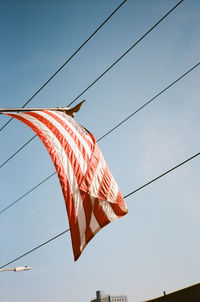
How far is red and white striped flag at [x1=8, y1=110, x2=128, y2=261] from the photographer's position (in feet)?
10.6

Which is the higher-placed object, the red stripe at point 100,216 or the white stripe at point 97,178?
the white stripe at point 97,178

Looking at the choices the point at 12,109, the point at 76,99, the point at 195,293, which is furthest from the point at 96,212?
the point at 195,293

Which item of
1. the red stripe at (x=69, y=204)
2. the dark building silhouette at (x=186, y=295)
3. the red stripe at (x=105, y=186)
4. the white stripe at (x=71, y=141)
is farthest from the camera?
the dark building silhouette at (x=186, y=295)

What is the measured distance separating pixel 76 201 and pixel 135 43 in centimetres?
467

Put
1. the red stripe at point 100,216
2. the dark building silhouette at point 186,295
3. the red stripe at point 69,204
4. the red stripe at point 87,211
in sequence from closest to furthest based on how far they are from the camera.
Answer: the red stripe at point 69,204, the red stripe at point 87,211, the red stripe at point 100,216, the dark building silhouette at point 186,295

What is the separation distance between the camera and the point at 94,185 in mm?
3484

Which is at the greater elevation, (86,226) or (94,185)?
(94,185)

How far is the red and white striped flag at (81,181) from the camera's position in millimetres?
3238

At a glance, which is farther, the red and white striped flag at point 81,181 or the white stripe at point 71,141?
the white stripe at point 71,141

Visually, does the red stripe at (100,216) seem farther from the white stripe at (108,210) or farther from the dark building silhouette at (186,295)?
the dark building silhouette at (186,295)

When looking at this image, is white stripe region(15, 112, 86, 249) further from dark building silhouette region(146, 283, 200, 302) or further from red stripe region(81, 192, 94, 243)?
dark building silhouette region(146, 283, 200, 302)

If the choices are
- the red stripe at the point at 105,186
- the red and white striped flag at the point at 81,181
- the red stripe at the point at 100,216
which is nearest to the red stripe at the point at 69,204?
the red and white striped flag at the point at 81,181

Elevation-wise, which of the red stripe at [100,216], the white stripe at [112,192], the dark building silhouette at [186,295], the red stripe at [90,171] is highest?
the red stripe at [90,171]

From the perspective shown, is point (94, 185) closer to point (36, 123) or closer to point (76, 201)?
point (76, 201)
